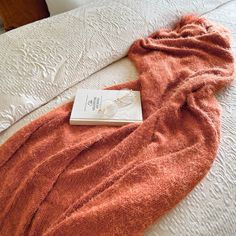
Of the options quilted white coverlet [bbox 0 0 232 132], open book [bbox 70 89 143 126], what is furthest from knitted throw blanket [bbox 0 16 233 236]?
quilted white coverlet [bbox 0 0 232 132]

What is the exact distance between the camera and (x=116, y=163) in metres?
0.69

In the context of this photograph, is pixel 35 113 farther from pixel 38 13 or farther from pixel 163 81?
pixel 38 13

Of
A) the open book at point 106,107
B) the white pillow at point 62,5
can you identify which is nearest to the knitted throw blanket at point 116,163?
the open book at point 106,107

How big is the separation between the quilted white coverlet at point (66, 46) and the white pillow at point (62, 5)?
97 mm

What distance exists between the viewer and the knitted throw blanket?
59 cm

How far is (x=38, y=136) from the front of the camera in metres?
0.78

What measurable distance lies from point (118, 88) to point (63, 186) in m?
0.41

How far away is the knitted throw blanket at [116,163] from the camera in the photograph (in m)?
0.59

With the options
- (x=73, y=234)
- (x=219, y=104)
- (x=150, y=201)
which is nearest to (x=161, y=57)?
(x=219, y=104)

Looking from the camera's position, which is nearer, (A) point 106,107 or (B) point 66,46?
(A) point 106,107

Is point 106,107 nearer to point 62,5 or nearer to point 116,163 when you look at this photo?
point 116,163

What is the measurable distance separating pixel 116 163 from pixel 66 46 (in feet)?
1.75

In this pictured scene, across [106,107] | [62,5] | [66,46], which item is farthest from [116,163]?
[62,5]

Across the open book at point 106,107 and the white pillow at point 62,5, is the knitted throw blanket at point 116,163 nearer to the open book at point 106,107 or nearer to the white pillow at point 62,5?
the open book at point 106,107
